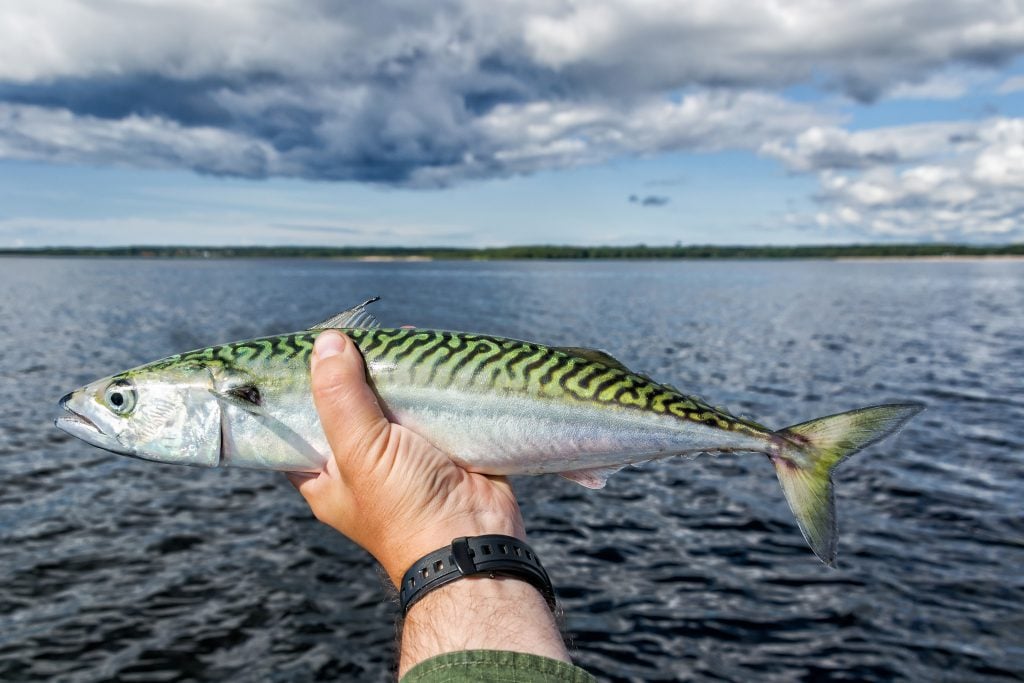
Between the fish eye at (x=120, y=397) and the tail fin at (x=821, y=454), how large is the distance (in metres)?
3.83

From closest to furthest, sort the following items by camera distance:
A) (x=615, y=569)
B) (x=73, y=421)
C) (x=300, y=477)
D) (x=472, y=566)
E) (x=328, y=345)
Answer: (x=472, y=566)
(x=328, y=345)
(x=73, y=421)
(x=300, y=477)
(x=615, y=569)

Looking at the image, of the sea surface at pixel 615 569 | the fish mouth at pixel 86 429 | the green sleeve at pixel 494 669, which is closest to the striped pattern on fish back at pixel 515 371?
the fish mouth at pixel 86 429

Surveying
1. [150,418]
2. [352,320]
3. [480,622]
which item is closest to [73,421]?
[150,418]

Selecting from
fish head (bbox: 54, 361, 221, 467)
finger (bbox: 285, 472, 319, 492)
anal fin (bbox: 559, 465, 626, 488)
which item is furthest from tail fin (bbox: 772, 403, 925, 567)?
fish head (bbox: 54, 361, 221, 467)

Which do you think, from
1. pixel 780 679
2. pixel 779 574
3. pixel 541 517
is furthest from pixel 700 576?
pixel 541 517

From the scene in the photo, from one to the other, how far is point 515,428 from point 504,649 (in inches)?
64.3

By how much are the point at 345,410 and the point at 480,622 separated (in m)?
1.42

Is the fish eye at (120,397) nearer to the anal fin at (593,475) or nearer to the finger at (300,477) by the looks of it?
the finger at (300,477)

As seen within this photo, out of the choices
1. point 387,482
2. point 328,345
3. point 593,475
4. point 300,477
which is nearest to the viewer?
point 387,482

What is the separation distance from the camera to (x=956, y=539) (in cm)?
1281

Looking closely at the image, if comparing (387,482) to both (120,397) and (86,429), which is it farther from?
(86,429)

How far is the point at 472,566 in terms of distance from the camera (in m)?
3.33

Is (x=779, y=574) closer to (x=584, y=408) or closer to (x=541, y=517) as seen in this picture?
(x=541, y=517)

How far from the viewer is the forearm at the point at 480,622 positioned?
2934 mm
